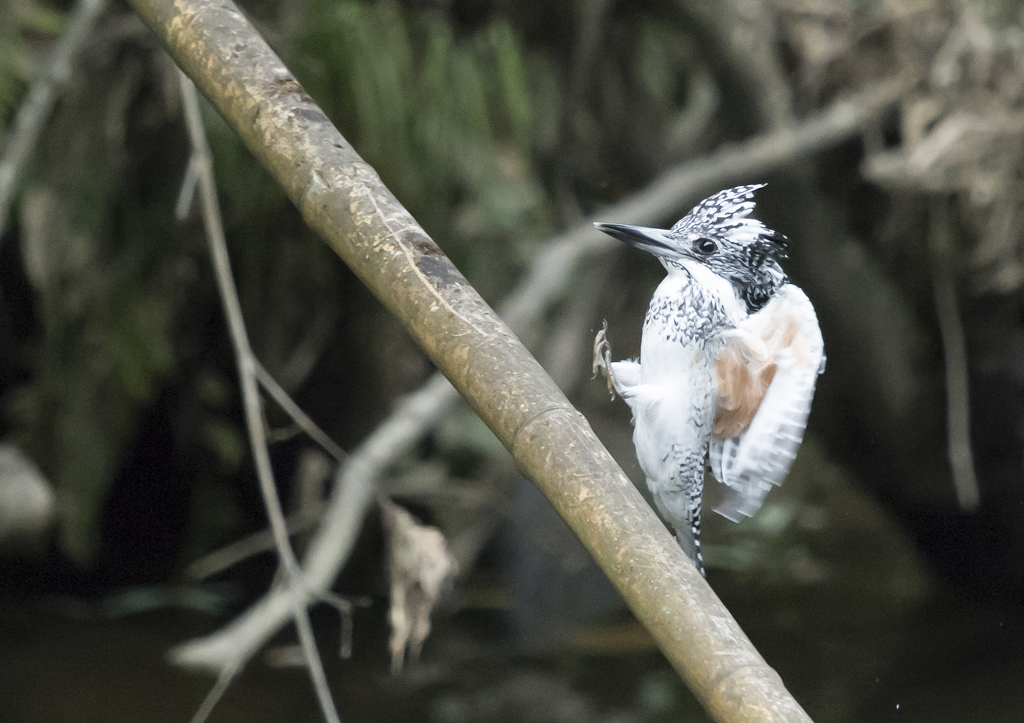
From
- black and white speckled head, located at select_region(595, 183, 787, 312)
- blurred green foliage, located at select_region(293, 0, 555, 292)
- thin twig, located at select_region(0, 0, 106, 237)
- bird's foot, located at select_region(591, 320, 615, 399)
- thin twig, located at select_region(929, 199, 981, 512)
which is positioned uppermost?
thin twig, located at select_region(0, 0, 106, 237)

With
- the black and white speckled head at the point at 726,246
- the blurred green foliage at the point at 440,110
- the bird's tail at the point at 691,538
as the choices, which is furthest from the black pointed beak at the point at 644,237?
the blurred green foliage at the point at 440,110

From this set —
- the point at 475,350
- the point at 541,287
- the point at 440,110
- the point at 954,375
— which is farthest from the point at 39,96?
the point at 954,375

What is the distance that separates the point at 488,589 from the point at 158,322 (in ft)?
2.50

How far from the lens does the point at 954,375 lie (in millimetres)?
1077

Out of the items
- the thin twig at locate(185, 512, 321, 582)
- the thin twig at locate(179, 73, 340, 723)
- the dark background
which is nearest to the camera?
the thin twig at locate(179, 73, 340, 723)

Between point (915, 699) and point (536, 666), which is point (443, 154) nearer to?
point (536, 666)

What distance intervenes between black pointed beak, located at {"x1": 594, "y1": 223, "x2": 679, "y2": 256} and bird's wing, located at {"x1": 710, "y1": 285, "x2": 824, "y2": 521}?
0.14 feet

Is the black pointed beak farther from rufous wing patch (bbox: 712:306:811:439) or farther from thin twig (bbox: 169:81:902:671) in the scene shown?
thin twig (bbox: 169:81:902:671)

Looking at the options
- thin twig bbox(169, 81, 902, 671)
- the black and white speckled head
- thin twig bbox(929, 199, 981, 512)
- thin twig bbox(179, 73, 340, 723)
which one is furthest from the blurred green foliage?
the black and white speckled head

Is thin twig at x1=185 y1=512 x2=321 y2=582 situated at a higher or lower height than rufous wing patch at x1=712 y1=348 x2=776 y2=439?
lower

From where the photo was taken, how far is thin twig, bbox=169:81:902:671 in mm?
744

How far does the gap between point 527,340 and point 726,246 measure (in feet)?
2.78

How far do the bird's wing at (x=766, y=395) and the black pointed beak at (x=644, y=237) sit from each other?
4 centimetres

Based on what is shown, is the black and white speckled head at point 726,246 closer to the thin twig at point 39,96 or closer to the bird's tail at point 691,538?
the bird's tail at point 691,538
